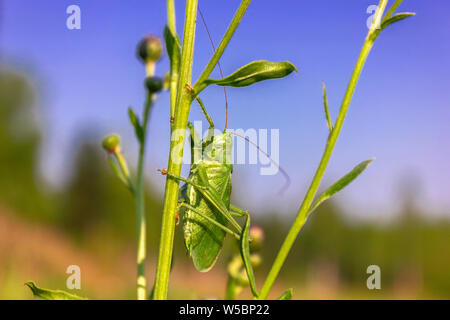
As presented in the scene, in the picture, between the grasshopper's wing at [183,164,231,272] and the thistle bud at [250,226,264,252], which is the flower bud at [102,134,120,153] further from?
the thistle bud at [250,226,264,252]

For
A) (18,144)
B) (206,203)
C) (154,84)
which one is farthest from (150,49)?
(18,144)

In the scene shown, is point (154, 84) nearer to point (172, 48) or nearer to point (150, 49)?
point (150, 49)

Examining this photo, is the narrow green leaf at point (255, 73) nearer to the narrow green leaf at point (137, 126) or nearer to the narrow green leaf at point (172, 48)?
the narrow green leaf at point (172, 48)

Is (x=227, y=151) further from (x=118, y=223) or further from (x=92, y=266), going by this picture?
(x=92, y=266)

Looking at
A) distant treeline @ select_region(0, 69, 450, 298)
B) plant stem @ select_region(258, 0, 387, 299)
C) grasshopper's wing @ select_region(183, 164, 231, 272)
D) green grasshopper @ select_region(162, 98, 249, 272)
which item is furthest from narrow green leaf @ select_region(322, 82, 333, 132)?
distant treeline @ select_region(0, 69, 450, 298)

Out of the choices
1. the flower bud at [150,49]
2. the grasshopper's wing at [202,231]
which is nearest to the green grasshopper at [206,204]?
the grasshopper's wing at [202,231]

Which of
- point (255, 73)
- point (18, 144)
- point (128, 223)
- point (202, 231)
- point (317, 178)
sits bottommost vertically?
point (128, 223)

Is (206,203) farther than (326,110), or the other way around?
(206,203)

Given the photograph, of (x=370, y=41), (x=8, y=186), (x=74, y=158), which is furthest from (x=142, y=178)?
(x=74, y=158)
